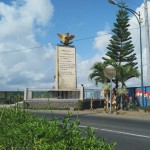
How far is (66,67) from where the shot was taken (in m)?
37.5

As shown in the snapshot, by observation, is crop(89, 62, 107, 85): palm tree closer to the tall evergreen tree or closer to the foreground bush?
the tall evergreen tree

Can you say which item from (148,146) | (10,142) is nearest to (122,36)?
(148,146)

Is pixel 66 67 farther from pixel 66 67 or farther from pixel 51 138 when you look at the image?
pixel 51 138

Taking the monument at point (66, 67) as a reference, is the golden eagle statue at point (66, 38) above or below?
above

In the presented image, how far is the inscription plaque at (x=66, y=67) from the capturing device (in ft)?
122

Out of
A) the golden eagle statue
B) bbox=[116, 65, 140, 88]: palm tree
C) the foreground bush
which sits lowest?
the foreground bush

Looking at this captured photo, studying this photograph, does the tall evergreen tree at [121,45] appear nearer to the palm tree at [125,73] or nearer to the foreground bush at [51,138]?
the palm tree at [125,73]

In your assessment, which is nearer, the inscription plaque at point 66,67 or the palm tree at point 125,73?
the palm tree at point 125,73

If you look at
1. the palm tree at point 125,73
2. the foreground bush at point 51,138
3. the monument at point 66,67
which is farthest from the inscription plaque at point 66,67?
the foreground bush at point 51,138

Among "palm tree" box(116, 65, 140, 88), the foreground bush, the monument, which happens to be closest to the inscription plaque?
the monument

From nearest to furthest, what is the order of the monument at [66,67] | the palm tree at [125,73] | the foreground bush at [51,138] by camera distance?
the foreground bush at [51,138]
the palm tree at [125,73]
the monument at [66,67]

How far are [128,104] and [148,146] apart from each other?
19828mm

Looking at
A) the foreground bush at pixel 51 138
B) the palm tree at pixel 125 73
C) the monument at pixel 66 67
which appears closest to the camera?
the foreground bush at pixel 51 138

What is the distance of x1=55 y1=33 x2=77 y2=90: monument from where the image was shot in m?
37.2
